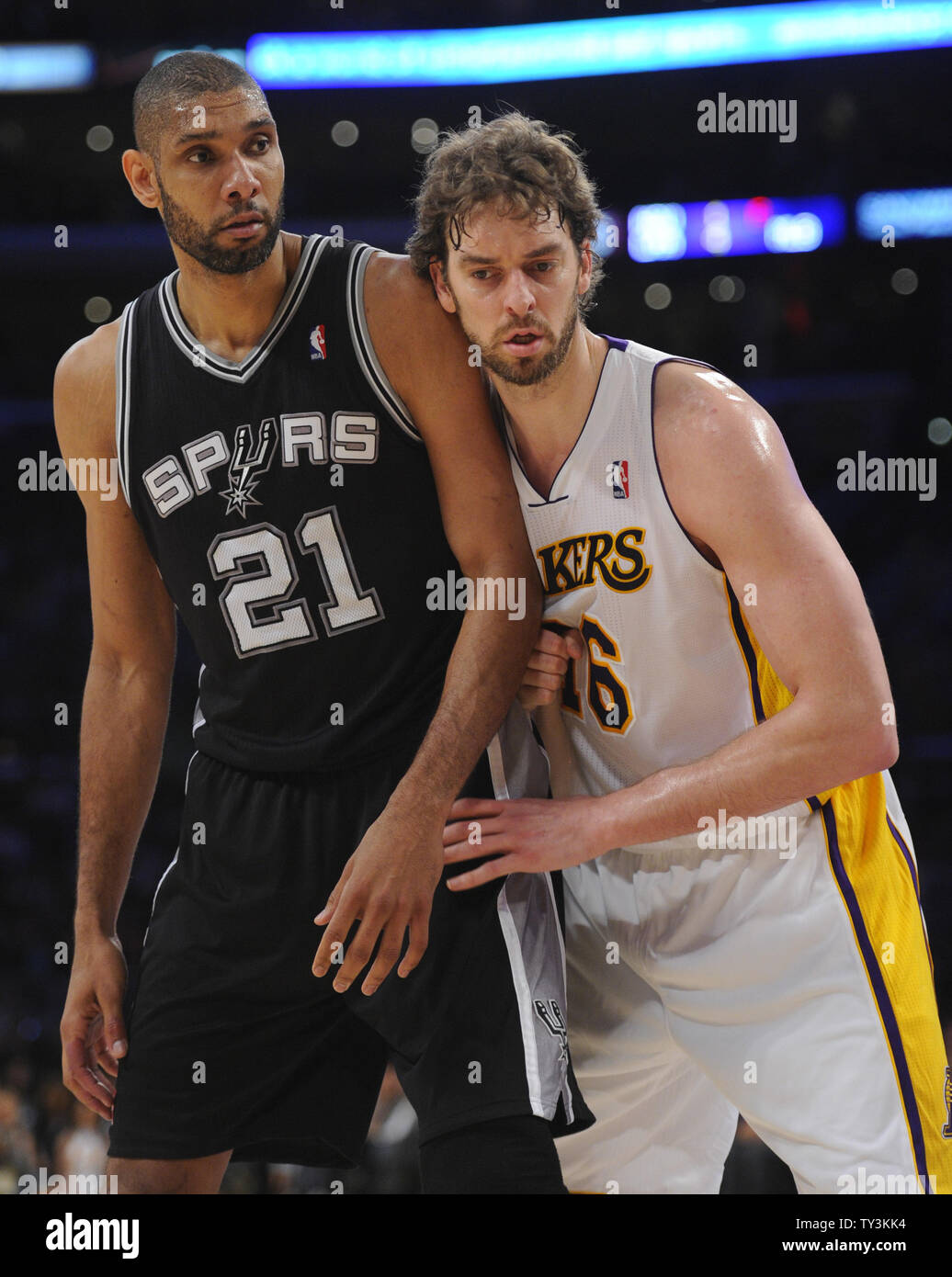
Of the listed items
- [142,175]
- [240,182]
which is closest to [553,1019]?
[240,182]

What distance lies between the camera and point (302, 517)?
243 centimetres

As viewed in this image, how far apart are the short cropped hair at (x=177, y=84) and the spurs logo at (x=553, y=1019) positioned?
168cm

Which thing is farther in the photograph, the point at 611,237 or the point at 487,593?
the point at 611,237

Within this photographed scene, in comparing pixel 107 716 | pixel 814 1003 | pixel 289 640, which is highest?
pixel 289 640

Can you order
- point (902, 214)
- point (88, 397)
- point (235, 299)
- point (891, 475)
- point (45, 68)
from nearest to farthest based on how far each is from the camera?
point (235, 299) < point (88, 397) < point (45, 68) < point (902, 214) < point (891, 475)

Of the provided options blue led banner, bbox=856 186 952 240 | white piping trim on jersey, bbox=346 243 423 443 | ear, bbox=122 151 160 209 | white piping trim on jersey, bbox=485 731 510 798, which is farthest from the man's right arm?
blue led banner, bbox=856 186 952 240

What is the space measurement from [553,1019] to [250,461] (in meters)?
1.14

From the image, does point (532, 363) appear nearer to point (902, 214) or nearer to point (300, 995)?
point (300, 995)

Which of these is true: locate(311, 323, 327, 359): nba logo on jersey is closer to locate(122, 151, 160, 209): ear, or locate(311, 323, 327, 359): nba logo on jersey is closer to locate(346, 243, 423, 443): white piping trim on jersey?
locate(346, 243, 423, 443): white piping trim on jersey

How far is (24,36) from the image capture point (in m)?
9.23

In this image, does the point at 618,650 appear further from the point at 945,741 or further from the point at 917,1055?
the point at 945,741

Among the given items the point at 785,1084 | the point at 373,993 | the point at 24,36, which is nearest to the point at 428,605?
the point at 373,993

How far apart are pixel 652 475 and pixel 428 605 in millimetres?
470

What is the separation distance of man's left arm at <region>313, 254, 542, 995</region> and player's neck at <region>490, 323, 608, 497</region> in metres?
0.07
